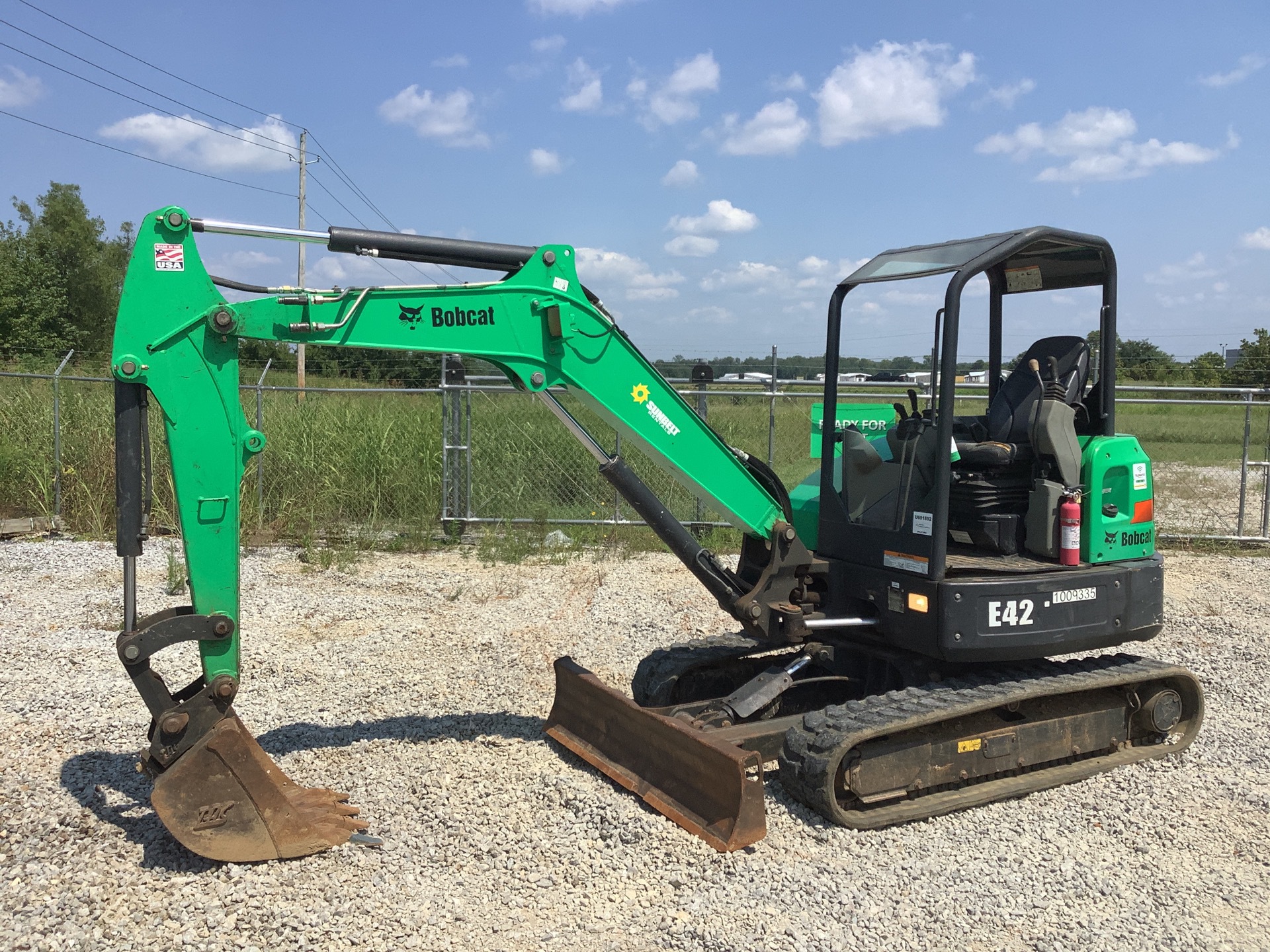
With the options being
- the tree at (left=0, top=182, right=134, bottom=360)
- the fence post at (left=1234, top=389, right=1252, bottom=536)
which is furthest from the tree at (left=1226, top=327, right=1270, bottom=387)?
the tree at (left=0, top=182, right=134, bottom=360)

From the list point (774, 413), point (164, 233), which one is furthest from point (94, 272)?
point (164, 233)

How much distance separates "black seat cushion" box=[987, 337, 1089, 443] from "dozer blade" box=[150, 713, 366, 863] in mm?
4138

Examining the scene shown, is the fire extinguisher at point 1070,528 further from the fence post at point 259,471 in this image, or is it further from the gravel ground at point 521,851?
the fence post at point 259,471

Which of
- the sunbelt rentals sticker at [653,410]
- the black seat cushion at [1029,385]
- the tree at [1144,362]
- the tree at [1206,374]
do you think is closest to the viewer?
the sunbelt rentals sticker at [653,410]

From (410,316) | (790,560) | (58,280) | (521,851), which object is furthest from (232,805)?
(58,280)

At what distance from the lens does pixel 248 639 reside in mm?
8164

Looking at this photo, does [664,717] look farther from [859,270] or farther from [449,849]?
[859,270]

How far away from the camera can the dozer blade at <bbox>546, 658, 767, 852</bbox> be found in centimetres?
462

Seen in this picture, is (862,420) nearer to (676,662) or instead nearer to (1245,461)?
(676,662)

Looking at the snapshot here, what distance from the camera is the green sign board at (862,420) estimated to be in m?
6.05

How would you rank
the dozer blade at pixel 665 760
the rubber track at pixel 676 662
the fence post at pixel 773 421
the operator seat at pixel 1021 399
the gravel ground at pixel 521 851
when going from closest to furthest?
the gravel ground at pixel 521 851, the dozer blade at pixel 665 760, the operator seat at pixel 1021 399, the rubber track at pixel 676 662, the fence post at pixel 773 421

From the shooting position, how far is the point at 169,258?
13.9 feet

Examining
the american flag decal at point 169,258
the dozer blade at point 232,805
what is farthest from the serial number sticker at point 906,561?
the american flag decal at point 169,258

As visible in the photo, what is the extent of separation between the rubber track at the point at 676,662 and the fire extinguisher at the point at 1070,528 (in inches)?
69.8
